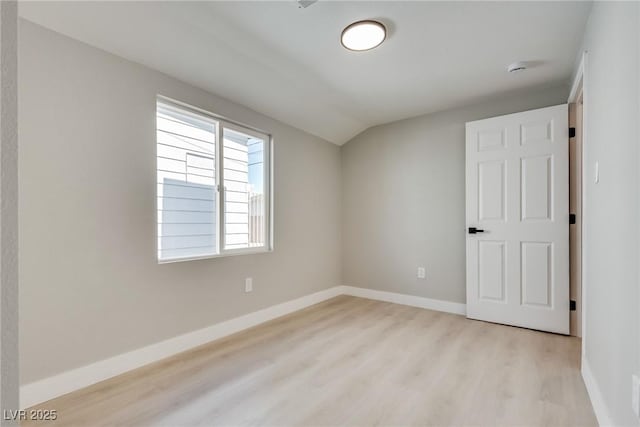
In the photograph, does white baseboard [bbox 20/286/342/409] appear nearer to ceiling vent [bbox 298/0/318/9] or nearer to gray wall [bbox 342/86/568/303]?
gray wall [bbox 342/86/568/303]

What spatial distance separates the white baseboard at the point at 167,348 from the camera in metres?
1.75

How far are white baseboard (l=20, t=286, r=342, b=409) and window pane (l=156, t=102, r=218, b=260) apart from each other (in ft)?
2.16

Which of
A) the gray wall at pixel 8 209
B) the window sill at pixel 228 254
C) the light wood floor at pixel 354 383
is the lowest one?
the light wood floor at pixel 354 383

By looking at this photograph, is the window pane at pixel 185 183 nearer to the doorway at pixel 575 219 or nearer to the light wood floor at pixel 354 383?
the light wood floor at pixel 354 383

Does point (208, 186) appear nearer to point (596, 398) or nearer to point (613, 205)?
point (613, 205)

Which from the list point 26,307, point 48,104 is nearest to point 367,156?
point 48,104

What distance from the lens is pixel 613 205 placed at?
1412 mm

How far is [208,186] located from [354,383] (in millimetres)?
1920

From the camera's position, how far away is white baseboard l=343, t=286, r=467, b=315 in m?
3.49

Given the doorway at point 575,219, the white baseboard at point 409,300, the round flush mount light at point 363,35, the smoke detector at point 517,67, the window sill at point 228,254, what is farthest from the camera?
the white baseboard at point 409,300

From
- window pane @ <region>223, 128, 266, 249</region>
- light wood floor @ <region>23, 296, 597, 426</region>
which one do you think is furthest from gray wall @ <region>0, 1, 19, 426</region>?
window pane @ <region>223, 128, 266, 249</region>

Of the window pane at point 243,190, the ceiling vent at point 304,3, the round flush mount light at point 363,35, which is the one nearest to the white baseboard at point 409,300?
the window pane at point 243,190

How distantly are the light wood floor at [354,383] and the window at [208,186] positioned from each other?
867 mm

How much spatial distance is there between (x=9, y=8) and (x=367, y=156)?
389 centimetres
